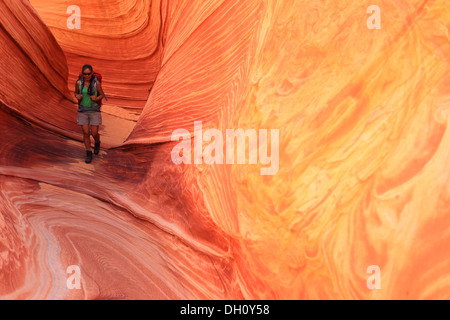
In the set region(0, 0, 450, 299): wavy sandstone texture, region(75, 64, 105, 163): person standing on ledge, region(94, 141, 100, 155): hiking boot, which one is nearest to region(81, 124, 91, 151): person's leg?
region(75, 64, 105, 163): person standing on ledge

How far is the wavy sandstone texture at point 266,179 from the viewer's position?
1115 millimetres

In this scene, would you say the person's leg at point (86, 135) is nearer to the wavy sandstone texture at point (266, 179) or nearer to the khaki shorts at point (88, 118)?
the khaki shorts at point (88, 118)

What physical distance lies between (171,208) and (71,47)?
2405mm

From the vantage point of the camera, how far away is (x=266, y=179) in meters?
1.40

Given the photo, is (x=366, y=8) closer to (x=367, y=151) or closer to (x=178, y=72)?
(x=367, y=151)

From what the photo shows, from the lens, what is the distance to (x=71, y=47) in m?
3.70

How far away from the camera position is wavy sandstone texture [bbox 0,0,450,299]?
43.9 inches

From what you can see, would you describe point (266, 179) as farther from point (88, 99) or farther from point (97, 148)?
point (97, 148)

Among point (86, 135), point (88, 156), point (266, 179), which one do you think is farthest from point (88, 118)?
point (266, 179)

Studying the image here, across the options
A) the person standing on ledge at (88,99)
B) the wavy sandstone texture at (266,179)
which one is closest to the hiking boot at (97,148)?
the person standing on ledge at (88,99)

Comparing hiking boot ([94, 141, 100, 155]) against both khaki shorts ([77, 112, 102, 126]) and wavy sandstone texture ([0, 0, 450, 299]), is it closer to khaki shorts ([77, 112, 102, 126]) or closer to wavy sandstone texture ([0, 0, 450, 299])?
khaki shorts ([77, 112, 102, 126])

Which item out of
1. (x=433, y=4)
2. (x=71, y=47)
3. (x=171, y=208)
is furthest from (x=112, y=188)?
(x=71, y=47)

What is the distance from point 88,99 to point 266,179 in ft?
5.32

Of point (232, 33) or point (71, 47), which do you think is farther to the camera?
point (71, 47)
